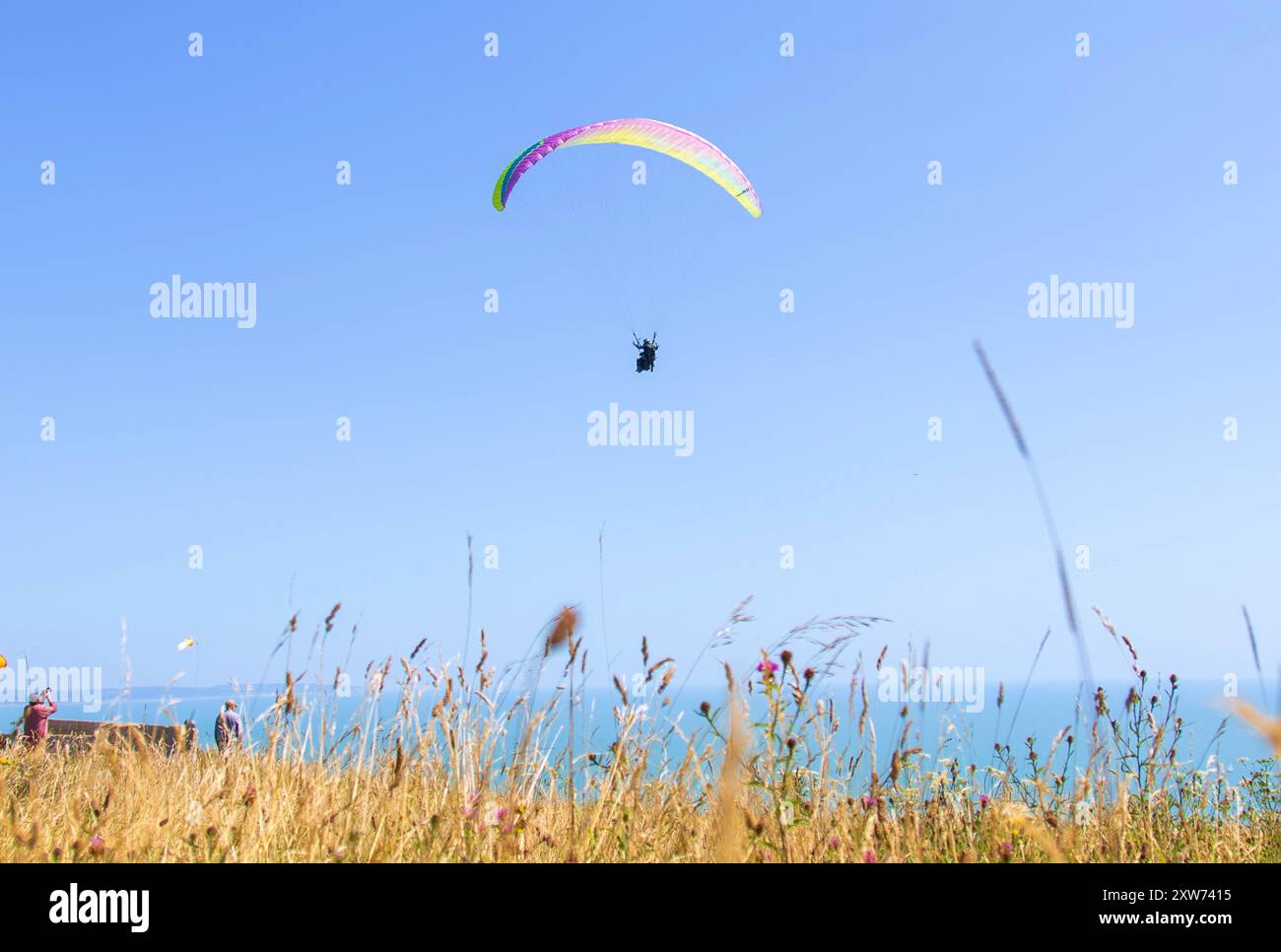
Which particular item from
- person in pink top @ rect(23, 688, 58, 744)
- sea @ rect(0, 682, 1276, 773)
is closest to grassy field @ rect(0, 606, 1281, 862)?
sea @ rect(0, 682, 1276, 773)

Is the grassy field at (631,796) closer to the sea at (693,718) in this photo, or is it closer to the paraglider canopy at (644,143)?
the sea at (693,718)

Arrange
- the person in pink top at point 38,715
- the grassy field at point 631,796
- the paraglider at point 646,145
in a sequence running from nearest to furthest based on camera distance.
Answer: the grassy field at point 631,796 < the person in pink top at point 38,715 < the paraglider at point 646,145

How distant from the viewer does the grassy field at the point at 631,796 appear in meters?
3.13

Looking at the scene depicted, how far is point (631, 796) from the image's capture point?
12.1 feet

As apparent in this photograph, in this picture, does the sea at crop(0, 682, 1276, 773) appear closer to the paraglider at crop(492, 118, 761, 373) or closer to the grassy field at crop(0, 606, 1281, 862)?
the grassy field at crop(0, 606, 1281, 862)

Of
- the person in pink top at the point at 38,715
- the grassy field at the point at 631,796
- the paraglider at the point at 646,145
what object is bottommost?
the person in pink top at the point at 38,715

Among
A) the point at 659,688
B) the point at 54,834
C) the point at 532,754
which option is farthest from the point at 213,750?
the point at 659,688

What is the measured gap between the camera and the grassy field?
3.13 m

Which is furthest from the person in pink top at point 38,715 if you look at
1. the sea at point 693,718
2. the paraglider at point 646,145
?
the paraglider at point 646,145

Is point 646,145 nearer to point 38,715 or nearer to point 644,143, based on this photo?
point 644,143

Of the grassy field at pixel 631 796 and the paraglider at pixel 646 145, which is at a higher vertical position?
the paraglider at pixel 646 145
